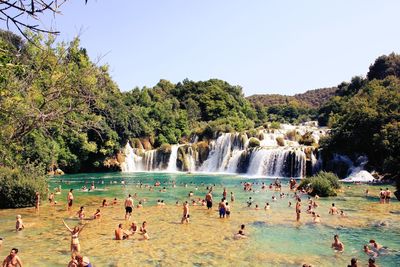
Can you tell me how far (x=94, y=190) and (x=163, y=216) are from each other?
55.8ft

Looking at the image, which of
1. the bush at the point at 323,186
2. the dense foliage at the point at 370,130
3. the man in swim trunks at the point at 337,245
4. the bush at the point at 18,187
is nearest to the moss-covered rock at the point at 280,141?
the dense foliage at the point at 370,130

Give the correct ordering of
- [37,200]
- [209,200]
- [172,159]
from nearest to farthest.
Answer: [37,200] < [209,200] < [172,159]

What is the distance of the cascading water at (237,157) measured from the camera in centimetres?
5039

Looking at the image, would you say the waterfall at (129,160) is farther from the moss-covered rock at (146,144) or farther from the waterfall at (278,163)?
the waterfall at (278,163)

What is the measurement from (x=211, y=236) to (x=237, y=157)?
4046 centimetres

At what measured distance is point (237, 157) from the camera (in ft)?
192

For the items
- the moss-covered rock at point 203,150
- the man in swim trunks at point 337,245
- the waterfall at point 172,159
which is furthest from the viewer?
the waterfall at point 172,159

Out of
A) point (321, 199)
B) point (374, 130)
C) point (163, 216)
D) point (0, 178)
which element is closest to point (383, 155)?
point (374, 130)

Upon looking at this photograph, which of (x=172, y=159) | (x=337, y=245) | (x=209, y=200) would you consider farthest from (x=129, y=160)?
(x=337, y=245)

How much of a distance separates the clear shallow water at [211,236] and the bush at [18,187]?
4.74ft

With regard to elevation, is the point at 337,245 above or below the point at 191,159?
below

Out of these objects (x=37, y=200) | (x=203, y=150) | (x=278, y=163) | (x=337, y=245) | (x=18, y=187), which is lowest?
(x=337, y=245)

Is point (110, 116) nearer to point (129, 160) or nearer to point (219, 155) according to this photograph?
point (129, 160)

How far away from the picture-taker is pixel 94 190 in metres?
38.7
